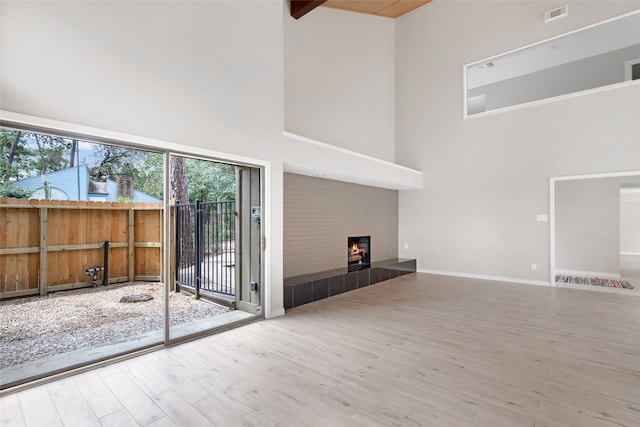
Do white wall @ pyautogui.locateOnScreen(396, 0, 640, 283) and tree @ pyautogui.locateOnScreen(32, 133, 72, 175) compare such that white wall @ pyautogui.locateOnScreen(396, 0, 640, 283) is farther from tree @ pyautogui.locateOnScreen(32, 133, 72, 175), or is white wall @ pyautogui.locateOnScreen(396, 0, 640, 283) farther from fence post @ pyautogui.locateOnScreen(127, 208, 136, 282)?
tree @ pyautogui.locateOnScreen(32, 133, 72, 175)

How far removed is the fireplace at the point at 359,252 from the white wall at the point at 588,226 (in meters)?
4.75

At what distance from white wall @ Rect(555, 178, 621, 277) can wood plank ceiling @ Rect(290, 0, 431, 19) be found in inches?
226

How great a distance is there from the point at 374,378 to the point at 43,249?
184 inches

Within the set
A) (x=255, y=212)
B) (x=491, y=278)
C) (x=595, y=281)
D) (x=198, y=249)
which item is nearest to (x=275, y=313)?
(x=255, y=212)

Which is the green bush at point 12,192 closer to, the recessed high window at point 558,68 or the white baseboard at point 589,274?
the recessed high window at point 558,68

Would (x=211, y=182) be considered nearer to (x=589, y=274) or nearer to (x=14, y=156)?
(x=14, y=156)

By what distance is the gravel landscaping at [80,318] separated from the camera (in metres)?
3.12

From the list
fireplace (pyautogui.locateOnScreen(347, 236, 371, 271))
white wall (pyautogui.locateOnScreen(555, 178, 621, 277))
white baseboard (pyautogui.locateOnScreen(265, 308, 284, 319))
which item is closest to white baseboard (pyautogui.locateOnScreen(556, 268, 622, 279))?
white wall (pyautogui.locateOnScreen(555, 178, 621, 277))

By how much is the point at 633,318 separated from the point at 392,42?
776cm

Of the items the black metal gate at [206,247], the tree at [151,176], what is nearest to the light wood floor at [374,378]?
the black metal gate at [206,247]

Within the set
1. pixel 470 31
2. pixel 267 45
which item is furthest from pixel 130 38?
pixel 470 31

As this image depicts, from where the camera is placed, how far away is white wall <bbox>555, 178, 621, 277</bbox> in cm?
693

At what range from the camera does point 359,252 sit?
718 centimetres

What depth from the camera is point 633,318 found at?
4137 millimetres
